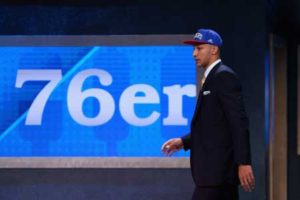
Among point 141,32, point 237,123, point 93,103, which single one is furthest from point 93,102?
point 237,123

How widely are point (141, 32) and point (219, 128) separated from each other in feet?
8.25

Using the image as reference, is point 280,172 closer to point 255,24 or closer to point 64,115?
point 255,24

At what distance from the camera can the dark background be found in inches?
272

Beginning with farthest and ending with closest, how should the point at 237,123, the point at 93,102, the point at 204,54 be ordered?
the point at 93,102, the point at 204,54, the point at 237,123

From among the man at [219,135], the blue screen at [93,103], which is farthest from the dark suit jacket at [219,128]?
the blue screen at [93,103]

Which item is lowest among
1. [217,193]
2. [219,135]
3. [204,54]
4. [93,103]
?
[217,193]

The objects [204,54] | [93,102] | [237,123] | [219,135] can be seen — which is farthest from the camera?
[93,102]

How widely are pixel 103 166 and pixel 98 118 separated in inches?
18.1

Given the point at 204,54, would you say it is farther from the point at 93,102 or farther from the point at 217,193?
the point at 93,102

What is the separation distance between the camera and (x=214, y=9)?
6.92 meters

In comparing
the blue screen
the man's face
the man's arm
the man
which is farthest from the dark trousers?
the blue screen

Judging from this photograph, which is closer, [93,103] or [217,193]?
[217,193]

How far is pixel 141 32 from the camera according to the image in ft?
22.7

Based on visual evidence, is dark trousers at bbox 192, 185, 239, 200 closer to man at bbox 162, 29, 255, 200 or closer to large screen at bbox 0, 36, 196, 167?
man at bbox 162, 29, 255, 200
